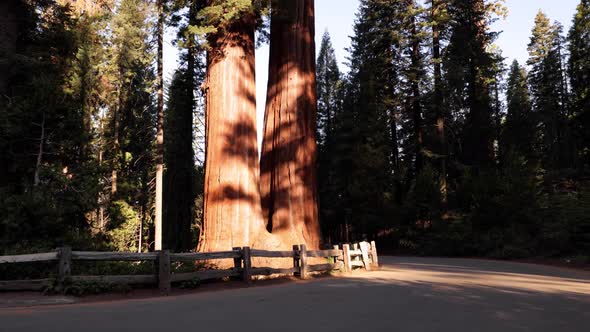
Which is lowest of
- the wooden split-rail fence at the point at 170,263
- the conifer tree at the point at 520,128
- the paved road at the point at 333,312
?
the paved road at the point at 333,312

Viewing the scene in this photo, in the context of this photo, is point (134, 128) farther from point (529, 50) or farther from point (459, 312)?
point (529, 50)

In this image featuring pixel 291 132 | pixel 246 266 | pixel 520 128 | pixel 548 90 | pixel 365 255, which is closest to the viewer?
pixel 246 266

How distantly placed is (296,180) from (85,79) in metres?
17.9

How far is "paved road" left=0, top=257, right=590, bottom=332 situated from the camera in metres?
5.54

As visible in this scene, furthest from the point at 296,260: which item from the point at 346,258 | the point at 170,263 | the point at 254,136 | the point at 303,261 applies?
the point at 170,263

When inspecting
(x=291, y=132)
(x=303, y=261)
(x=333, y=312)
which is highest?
(x=291, y=132)

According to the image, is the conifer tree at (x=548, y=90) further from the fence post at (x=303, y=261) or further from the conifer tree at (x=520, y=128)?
the fence post at (x=303, y=261)

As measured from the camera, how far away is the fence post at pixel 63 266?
8.73 metres

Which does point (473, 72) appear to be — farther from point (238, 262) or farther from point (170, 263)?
point (170, 263)

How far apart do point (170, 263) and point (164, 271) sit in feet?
0.92

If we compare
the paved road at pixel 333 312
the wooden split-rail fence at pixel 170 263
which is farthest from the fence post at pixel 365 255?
the paved road at pixel 333 312

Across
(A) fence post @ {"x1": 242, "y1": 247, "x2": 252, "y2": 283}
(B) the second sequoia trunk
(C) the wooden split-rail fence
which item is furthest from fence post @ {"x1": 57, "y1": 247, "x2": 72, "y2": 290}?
(B) the second sequoia trunk

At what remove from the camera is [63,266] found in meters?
8.79

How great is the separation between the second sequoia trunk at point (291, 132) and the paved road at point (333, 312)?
16.7ft
